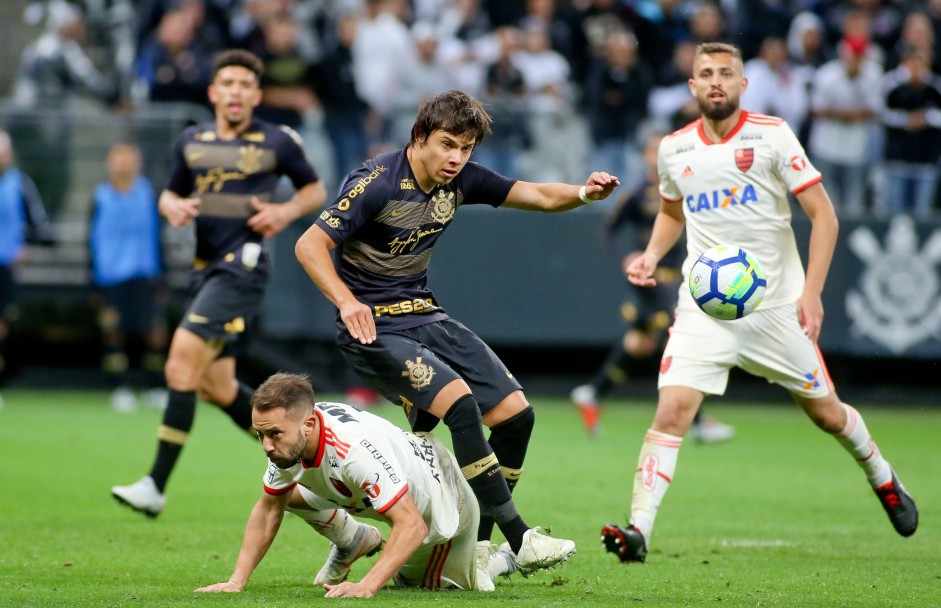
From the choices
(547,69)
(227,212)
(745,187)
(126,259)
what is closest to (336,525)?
(745,187)

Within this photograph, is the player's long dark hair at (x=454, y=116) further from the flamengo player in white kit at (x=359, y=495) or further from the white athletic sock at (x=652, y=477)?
the white athletic sock at (x=652, y=477)

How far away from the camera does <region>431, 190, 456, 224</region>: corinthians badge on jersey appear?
6.66 m

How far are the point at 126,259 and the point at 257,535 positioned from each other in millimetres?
10887

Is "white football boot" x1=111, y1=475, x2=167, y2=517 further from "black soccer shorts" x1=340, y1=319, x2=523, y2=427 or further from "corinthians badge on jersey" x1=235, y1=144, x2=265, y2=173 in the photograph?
"black soccer shorts" x1=340, y1=319, x2=523, y2=427

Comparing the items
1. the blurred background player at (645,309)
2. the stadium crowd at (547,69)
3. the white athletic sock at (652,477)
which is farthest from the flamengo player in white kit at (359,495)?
the stadium crowd at (547,69)

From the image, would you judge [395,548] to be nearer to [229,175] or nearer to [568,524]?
[568,524]

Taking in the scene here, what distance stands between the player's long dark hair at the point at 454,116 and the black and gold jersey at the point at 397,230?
0.29 metres

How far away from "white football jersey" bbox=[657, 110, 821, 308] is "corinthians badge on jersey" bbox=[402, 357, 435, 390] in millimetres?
1818

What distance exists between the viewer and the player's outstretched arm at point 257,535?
5.94 meters

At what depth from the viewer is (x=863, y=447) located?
7859mm

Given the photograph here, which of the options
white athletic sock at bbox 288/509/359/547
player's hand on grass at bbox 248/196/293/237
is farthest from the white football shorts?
A: player's hand on grass at bbox 248/196/293/237

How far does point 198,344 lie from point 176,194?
1121 mm

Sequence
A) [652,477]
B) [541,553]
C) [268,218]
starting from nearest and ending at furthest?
1. [541,553]
2. [652,477]
3. [268,218]

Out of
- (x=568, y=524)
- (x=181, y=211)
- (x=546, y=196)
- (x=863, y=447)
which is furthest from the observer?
(x=181, y=211)
